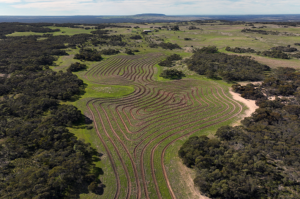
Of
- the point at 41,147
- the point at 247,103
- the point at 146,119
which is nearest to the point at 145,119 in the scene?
the point at 146,119

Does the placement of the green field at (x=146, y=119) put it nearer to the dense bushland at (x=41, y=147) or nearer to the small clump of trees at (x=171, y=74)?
the dense bushland at (x=41, y=147)

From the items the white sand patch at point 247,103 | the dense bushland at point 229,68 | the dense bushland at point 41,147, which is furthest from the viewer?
the dense bushland at point 229,68

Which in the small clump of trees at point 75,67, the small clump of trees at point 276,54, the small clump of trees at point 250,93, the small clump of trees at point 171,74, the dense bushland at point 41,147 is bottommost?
the dense bushland at point 41,147

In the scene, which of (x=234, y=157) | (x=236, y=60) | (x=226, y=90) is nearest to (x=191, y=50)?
(x=236, y=60)

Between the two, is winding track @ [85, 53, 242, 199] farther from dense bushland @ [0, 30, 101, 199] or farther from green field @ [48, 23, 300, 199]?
dense bushland @ [0, 30, 101, 199]

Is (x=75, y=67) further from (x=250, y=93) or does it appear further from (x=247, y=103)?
(x=250, y=93)

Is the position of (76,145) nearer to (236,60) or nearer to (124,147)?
(124,147)

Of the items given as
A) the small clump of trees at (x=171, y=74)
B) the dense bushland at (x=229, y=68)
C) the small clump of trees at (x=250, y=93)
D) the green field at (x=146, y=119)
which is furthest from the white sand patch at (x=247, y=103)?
the small clump of trees at (x=171, y=74)

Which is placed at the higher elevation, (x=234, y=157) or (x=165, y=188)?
(x=234, y=157)
